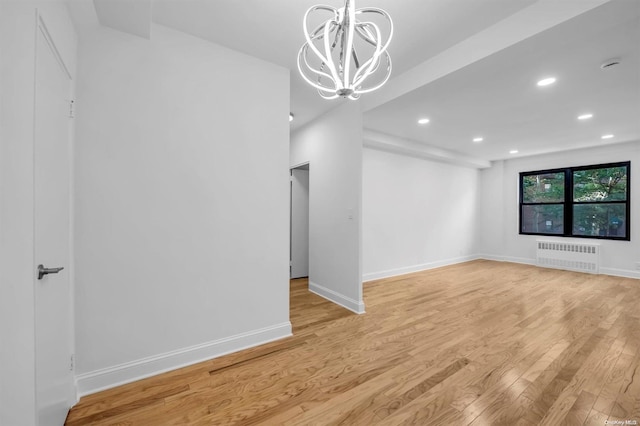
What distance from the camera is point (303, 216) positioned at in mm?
5145

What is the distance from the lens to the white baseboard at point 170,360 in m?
1.84

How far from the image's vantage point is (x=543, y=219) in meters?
6.28

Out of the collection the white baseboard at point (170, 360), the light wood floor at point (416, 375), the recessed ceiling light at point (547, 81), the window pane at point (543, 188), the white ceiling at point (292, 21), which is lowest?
the light wood floor at point (416, 375)

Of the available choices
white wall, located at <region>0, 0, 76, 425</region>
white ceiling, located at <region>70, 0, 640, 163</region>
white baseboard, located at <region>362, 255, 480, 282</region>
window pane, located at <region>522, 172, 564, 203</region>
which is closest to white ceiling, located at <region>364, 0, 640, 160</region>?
white ceiling, located at <region>70, 0, 640, 163</region>

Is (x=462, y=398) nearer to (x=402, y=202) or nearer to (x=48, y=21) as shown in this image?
(x=48, y=21)

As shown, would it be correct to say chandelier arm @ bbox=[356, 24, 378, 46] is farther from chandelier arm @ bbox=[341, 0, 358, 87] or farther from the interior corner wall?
the interior corner wall

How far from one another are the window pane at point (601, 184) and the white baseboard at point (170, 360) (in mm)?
7058

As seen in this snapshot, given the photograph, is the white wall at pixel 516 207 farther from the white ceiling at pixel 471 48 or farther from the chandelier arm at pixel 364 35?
the chandelier arm at pixel 364 35

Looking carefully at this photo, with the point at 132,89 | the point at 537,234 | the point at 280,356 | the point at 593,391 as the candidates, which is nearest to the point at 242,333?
the point at 280,356

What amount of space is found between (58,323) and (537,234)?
330 inches

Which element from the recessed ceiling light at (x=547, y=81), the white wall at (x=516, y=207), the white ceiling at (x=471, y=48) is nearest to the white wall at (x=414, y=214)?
the white wall at (x=516, y=207)

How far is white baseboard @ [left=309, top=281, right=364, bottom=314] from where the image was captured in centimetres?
329

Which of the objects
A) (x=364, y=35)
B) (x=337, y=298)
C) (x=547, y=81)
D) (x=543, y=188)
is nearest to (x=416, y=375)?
(x=337, y=298)

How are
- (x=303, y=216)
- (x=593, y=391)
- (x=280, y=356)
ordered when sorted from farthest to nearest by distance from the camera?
1. (x=303, y=216)
2. (x=280, y=356)
3. (x=593, y=391)
